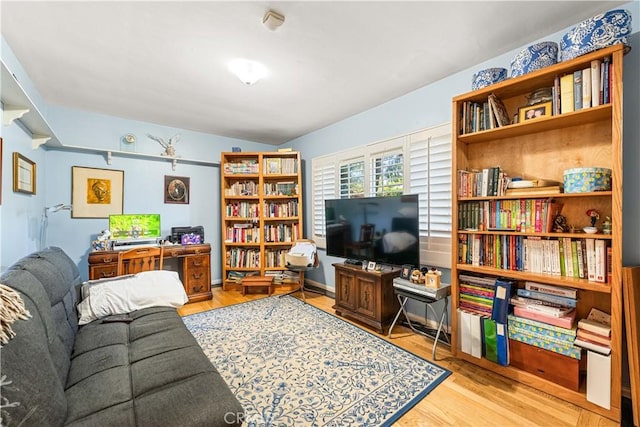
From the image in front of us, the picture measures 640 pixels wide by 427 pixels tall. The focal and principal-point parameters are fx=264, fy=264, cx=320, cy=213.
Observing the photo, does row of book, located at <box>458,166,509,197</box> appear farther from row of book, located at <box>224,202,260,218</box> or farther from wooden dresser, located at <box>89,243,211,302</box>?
wooden dresser, located at <box>89,243,211,302</box>

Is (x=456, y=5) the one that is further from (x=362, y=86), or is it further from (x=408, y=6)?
(x=362, y=86)

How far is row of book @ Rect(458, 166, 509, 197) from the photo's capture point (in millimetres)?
2047

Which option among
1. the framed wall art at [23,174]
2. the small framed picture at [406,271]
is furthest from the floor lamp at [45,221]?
the small framed picture at [406,271]

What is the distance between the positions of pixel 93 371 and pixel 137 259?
1992mm

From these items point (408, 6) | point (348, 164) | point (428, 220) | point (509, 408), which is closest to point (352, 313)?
point (428, 220)

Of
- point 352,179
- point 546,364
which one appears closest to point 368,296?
point 546,364

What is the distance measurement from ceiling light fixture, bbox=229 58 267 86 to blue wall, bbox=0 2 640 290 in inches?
61.0

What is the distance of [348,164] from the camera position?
144 inches

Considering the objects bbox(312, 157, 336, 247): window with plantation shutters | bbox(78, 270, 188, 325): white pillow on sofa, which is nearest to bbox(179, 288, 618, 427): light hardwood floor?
bbox(78, 270, 188, 325): white pillow on sofa

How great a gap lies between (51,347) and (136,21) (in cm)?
202

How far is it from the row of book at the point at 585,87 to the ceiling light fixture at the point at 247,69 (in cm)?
225

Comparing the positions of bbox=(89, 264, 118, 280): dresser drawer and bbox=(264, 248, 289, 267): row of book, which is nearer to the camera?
bbox=(89, 264, 118, 280): dresser drawer

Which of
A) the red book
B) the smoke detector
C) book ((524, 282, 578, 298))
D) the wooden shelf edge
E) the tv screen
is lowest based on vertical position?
the red book

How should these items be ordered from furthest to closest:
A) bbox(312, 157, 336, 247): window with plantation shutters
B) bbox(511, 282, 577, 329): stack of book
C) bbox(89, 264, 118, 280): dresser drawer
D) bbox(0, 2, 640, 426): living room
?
bbox(312, 157, 336, 247): window with plantation shutters < bbox(89, 264, 118, 280): dresser drawer < bbox(0, 2, 640, 426): living room < bbox(511, 282, 577, 329): stack of book
